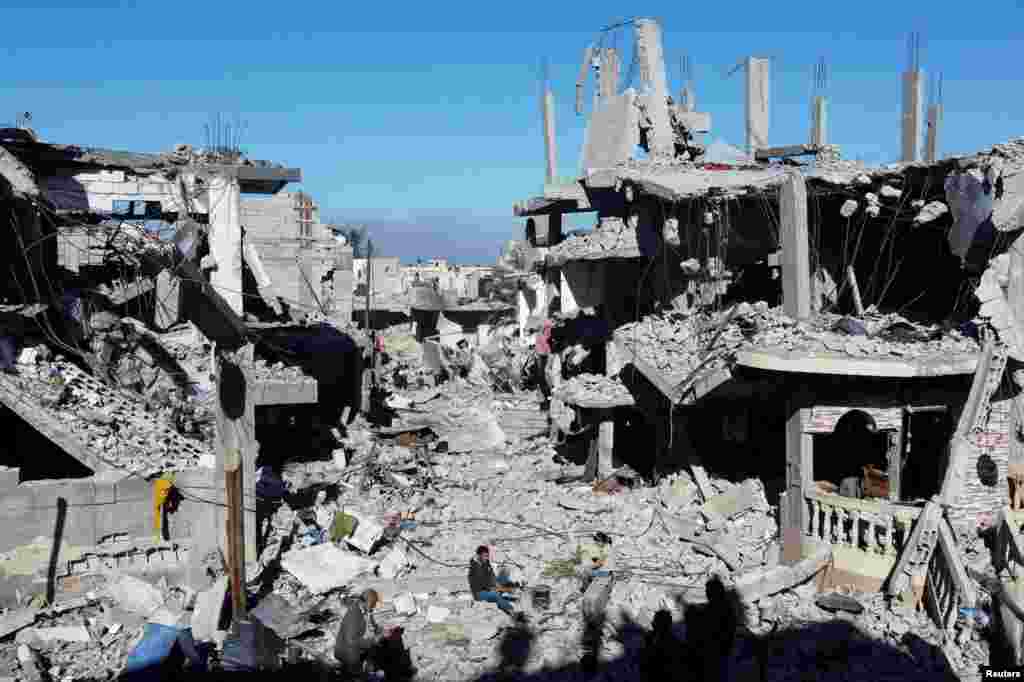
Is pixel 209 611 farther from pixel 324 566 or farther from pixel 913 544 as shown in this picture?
pixel 913 544

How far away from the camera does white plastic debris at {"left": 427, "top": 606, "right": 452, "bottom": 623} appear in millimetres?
12406

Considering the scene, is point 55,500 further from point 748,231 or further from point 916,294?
point 916,294

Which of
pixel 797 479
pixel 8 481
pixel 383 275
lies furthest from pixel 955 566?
pixel 383 275

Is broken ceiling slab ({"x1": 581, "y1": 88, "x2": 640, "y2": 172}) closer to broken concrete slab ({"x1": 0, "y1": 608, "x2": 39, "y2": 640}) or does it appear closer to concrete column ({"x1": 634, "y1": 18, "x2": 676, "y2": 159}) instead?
concrete column ({"x1": 634, "y1": 18, "x2": 676, "y2": 159})

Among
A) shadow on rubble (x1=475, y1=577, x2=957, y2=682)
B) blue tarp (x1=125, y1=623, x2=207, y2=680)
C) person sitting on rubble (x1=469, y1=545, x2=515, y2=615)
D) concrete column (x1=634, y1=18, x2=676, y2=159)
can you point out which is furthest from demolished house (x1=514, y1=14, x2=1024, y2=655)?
blue tarp (x1=125, y1=623, x2=207, y2=680)

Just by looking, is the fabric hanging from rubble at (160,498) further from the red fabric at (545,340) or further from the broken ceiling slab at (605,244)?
the red fabric at (545,340)

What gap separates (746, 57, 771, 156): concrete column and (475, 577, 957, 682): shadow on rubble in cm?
1837

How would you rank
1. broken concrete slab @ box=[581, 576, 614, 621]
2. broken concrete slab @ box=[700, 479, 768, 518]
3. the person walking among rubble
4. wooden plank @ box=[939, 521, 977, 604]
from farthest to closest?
broken concrete slab @ box=[700, 479, 768, 518] < broken concrete slab @ box=[581, 576, 614, 621] < wooden plank @ box=[939, 521, 977, 604] < the person walking among rubble

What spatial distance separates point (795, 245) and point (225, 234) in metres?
12.8

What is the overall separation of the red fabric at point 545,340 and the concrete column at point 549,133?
6.95 m

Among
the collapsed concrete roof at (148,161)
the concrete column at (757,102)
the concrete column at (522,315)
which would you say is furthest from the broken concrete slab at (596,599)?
the concrete column at (522,315)

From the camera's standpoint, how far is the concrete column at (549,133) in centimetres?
3444

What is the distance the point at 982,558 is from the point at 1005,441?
172 centimetres

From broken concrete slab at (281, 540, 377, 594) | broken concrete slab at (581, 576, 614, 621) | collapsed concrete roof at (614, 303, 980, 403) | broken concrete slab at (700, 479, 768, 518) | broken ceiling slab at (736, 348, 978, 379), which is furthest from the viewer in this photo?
broken concrete slab at (700, 479, 768, 518)
